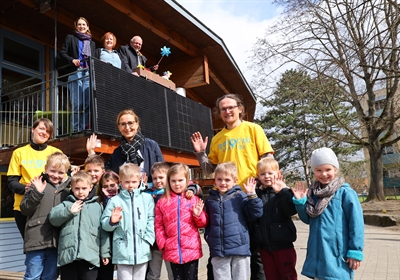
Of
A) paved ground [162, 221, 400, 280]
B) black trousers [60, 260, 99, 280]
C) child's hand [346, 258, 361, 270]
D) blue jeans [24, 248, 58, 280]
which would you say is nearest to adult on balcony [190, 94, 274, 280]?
child's hand [346, 258, 361, 270]

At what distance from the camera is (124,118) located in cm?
369

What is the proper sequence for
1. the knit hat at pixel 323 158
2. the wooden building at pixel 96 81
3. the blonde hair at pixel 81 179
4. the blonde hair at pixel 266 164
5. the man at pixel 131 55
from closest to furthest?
the knit hat at pixel 323 158 < the blonde hair at pixel 266 164 < the blonde hair at pixel 81 179 < the wooden building at pixel 96 81 < the man at pixel 131 55

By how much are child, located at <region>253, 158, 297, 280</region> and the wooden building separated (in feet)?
10.4

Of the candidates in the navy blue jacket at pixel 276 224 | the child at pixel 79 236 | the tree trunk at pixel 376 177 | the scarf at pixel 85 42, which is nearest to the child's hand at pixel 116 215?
the child at pixel 79 236

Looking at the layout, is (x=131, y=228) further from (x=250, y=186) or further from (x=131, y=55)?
(x=131, y=55)

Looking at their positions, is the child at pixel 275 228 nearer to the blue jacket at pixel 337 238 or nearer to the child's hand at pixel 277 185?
the child's hand at pixel 277 185

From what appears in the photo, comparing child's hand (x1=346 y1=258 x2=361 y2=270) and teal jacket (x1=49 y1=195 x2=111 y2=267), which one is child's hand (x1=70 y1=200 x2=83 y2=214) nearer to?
teal jacket (x1=49 y1=195 x2=111 y2=267)

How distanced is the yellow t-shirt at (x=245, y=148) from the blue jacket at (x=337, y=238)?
2.51 ft

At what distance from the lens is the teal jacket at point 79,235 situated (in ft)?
10.4

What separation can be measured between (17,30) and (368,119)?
1619 cm

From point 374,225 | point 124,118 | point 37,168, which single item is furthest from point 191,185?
point 374,225

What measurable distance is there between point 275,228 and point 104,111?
142 inches

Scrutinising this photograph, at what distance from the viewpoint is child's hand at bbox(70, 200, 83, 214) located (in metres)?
3.23

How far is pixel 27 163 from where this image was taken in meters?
3.82
